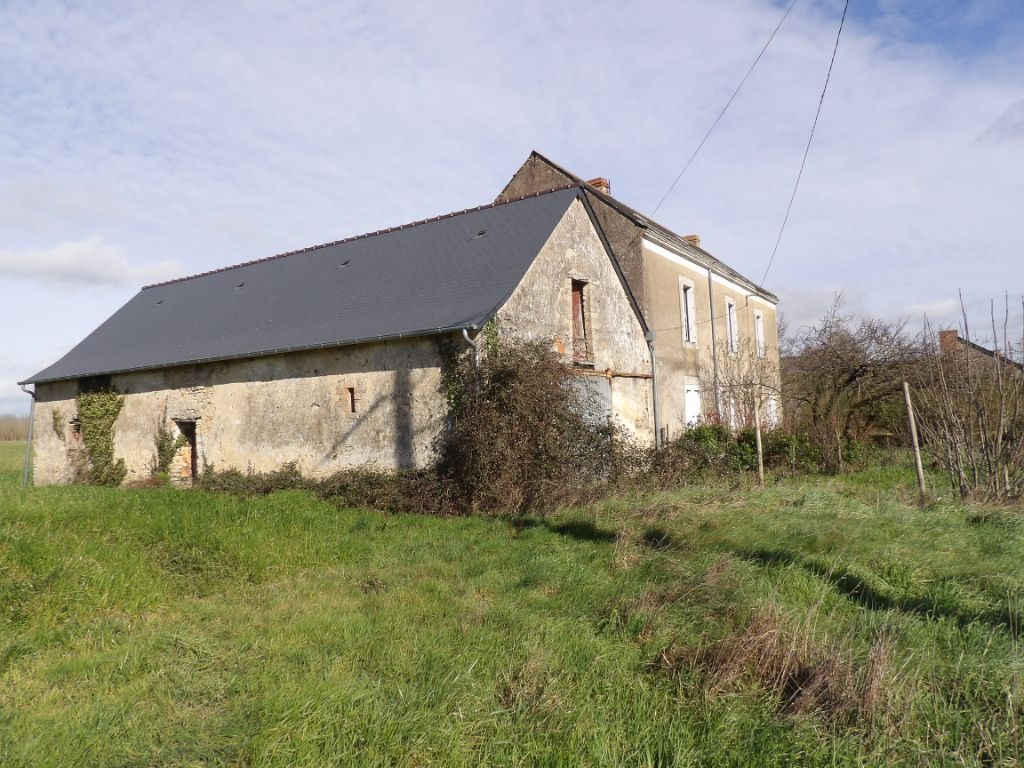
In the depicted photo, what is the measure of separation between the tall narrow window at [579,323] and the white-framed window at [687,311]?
18.4ft

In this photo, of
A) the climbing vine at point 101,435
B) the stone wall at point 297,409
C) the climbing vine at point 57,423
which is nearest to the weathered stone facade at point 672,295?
the stone wall at point 297,409

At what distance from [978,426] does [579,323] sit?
7.12 m

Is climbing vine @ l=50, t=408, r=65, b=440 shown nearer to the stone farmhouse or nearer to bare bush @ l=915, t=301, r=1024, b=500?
the stone farmhouse

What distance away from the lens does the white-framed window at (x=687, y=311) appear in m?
19.0

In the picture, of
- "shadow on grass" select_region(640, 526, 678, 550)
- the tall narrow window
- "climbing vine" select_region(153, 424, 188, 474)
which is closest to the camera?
"shadow on grass" select_region(640, 526, 678, 550)

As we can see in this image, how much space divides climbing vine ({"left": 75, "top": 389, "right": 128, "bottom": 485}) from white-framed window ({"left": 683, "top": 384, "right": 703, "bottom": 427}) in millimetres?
14153

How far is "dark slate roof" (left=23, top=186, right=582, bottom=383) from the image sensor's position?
40.2 feet

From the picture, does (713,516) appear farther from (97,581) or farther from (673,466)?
(97,581)

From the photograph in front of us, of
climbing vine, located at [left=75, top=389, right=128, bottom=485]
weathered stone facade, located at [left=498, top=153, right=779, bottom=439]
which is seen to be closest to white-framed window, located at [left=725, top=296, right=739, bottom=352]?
Result: weathered stone facade, located at [left=498, top=153, right=779, bottom=439]

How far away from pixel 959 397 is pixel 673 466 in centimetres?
471

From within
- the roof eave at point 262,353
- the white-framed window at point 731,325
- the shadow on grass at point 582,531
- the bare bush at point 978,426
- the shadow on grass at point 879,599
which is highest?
the white-framed window at point 731,325

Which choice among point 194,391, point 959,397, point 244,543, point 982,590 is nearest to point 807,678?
point 982,590

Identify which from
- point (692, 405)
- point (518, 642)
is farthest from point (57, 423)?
point (518, 642)

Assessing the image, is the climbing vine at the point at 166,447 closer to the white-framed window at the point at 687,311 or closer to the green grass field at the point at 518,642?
the green grass field at the point at 518,642
